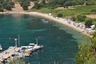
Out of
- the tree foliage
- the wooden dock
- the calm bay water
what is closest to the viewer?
the calm bay water

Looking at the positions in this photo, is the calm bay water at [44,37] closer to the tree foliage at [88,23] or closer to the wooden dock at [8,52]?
the wooden dock at [8,52]

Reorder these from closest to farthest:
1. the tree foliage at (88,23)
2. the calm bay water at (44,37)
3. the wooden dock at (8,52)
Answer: the calm bay water at (44,37) → the wooden dock at (8,52) → the tree foliage at (88,23)

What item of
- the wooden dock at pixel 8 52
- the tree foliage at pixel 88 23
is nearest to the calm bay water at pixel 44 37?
the wooden dock at pixel 8 52


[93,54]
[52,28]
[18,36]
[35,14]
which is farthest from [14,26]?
[93,54]

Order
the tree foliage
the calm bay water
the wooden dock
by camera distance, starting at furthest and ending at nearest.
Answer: the tree foliage, the wooden dock, the calm bay water

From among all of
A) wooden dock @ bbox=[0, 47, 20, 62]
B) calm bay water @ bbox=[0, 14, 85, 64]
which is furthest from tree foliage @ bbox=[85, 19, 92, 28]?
wooden dock @ bbox=[0, 47, 20, 62]

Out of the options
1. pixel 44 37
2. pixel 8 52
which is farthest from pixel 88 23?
pixel 8 52

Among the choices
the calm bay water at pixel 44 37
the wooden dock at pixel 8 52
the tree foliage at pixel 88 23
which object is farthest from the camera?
the tree foliage at pixel 88 23

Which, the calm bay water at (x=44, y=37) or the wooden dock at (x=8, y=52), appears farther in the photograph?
the wooden dock at (x=8, y=52)

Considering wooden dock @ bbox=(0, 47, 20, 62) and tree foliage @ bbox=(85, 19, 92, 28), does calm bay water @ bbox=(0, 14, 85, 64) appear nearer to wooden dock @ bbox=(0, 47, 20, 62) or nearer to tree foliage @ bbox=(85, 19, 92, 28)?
wooden dock @ bbox=(0, 47, 20, 62)
